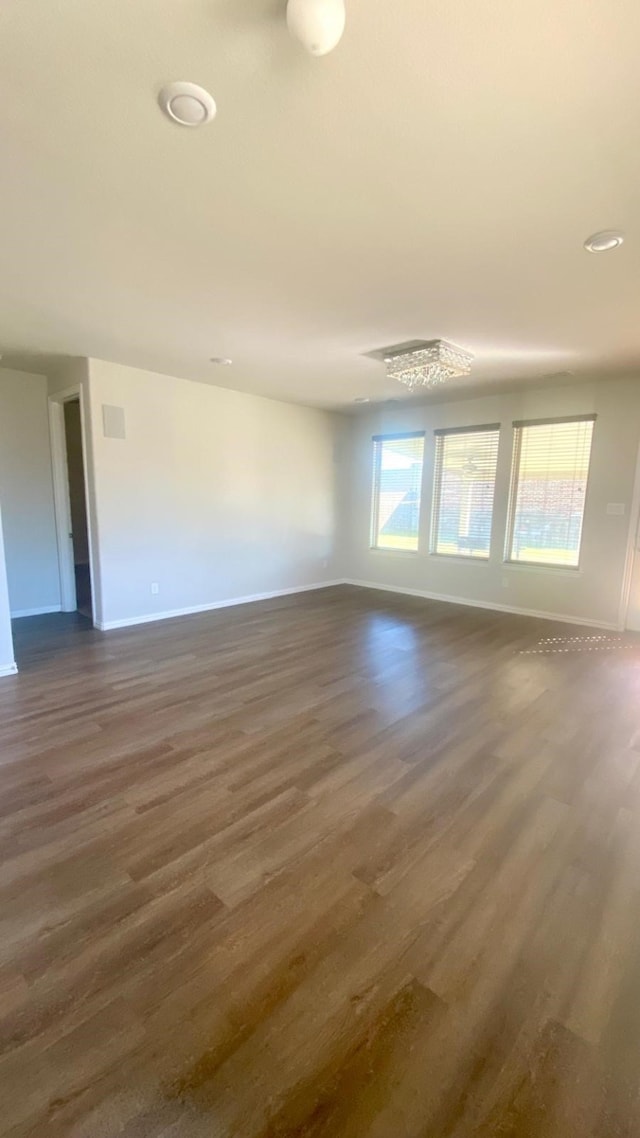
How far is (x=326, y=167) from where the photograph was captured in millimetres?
1762

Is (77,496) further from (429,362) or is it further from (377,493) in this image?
(429,362)

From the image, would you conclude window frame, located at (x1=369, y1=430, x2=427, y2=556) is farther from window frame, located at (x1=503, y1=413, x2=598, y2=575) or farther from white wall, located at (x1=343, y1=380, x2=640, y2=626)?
window frame, located at (x1=503, y1=413, x2=598, y2=575)

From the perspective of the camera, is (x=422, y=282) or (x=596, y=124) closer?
(x=596, y=124)

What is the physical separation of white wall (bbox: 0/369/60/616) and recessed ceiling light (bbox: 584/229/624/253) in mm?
5245

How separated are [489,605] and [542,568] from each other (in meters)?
0.81

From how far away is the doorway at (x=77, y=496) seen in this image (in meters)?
5.73

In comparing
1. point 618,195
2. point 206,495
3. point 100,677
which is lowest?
point 100,677

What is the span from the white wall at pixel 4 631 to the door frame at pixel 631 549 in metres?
5.92

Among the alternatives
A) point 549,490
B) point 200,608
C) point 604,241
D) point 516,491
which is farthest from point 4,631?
point 549,490

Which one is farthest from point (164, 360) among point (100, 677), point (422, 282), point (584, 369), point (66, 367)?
point (584, 369)

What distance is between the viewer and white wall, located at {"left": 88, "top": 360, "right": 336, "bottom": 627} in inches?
181

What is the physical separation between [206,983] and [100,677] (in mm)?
2646

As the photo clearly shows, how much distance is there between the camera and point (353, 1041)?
46.3 inches

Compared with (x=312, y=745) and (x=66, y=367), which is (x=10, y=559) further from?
(x=312, y=745)
